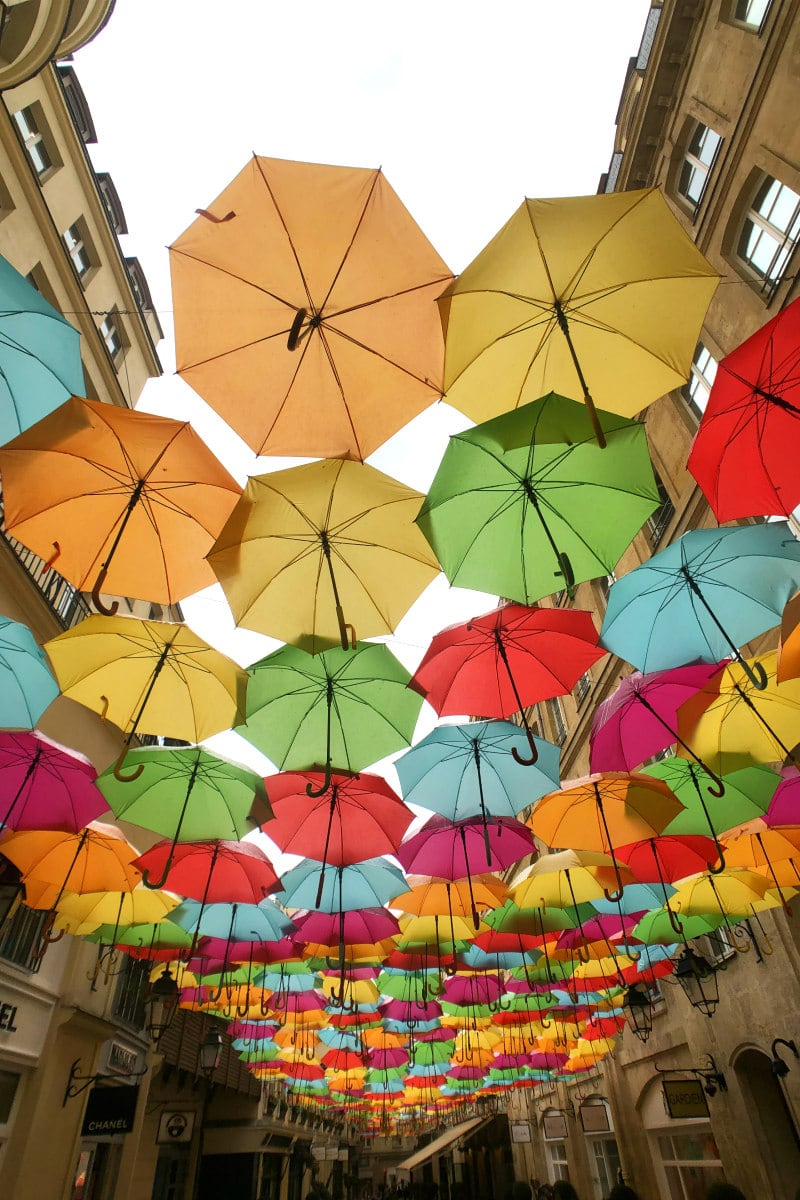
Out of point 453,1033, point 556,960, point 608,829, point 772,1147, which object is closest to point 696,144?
point 608,829

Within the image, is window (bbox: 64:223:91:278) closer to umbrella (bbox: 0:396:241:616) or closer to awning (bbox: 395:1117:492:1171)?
umbrella (bbox: 0:396:241:616)

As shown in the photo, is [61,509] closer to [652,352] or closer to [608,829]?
[652,352]

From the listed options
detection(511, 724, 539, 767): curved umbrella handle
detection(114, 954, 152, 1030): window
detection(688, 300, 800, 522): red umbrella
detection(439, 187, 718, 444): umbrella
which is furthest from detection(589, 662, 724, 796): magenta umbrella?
detection(114, 954, 152, 1030): window

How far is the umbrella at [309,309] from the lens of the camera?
4316 millimetres

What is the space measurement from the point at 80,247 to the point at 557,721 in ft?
60.1

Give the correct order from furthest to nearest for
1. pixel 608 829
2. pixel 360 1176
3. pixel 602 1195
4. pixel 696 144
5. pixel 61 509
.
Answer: pixel 360 1176, pixel 602 1195, pixel 696 144, pixel 608 829, pixel 61 509

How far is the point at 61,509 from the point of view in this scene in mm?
5066

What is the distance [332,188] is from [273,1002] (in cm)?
1719

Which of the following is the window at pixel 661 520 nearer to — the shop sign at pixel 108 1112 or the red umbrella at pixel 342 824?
the red umbrella at pixel 342 824

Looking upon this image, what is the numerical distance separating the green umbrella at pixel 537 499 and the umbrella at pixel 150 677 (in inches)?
111

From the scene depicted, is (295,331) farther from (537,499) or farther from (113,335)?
(113,335)

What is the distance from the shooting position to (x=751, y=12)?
27.4 feet

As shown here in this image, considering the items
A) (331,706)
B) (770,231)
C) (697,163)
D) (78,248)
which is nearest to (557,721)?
(331,706)

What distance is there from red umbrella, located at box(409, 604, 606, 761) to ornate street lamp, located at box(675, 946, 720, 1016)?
Answer: 20.0 feet
